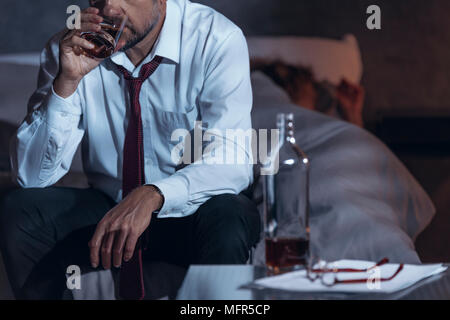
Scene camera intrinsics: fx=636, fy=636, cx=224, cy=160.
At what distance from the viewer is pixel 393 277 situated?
91 cm

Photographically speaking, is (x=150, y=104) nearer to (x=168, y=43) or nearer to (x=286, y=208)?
(x=168, y=43)

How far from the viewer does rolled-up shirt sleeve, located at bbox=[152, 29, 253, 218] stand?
50.4 inches

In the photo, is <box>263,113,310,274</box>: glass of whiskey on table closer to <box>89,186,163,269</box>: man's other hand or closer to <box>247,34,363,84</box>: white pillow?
<box>89,186,163,269</box>: man's other hand

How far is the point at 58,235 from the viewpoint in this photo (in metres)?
1.36

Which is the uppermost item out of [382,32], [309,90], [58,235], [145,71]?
[382,32]

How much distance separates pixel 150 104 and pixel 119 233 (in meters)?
0.51

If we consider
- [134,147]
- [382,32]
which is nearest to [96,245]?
[134,147]

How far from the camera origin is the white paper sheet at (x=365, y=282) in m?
0.86

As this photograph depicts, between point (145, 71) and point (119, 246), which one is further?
point (145, 71)

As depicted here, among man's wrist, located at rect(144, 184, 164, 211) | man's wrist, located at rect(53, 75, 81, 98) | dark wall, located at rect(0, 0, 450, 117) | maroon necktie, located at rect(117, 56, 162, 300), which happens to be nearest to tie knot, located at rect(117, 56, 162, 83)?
maroon necktie, located at rect(117, 56, 162, 300)

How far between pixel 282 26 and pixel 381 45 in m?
0.50

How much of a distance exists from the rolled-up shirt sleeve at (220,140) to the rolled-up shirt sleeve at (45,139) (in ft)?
1.02

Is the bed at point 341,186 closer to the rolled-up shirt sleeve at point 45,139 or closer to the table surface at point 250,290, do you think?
the rolled-up shirt sleeve at point 45,139
